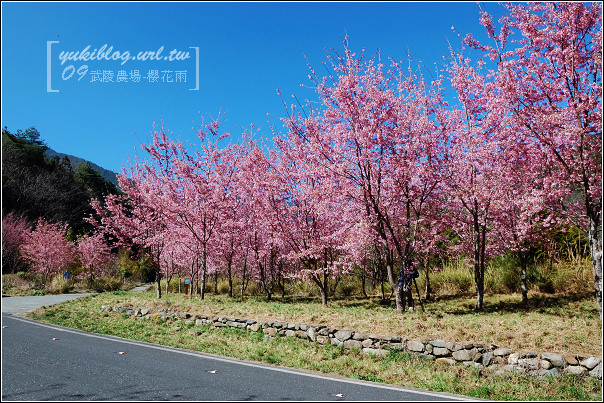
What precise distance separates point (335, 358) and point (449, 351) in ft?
7.51

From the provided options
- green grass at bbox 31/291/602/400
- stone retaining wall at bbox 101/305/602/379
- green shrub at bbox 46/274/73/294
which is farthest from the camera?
green shrub at bbox 46/274/73/294

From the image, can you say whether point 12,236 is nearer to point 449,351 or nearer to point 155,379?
point 155,379

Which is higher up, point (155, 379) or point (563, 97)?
point (563, 97)

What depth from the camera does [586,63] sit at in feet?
24.9

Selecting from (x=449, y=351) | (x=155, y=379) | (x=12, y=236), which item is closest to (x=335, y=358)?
(x=449, y=351)

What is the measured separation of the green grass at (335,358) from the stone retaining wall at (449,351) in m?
0.17

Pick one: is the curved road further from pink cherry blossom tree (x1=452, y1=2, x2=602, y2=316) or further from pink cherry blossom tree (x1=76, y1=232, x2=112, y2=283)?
pink cherry blossom tree (x1=76, y1=232, x2=112, y2=283)

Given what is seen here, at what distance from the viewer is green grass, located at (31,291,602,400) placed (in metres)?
6.00

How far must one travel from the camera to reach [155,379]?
20.3ft

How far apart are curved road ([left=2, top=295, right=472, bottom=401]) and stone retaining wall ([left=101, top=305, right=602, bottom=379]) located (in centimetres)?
159

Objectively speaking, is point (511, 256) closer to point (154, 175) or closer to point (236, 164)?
point (236, 164)

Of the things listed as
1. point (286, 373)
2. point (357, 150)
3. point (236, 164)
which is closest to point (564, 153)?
point (357, 150)

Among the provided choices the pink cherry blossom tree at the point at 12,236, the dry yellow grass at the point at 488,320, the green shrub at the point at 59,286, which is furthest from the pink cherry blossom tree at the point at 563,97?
the green shrub at the point at 59,286

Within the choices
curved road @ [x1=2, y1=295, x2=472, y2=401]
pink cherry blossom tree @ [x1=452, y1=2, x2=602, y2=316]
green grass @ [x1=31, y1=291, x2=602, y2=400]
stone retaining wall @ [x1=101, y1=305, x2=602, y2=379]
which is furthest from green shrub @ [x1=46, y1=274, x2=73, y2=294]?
pink cherry blossom tree @ [x1=452, y1=2, x2=602, y2=316]
